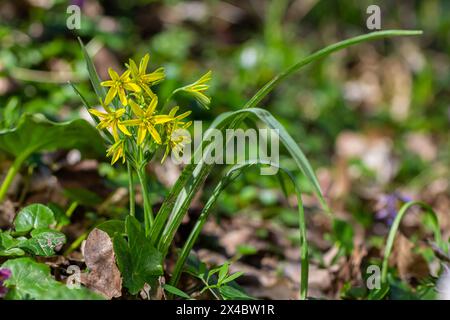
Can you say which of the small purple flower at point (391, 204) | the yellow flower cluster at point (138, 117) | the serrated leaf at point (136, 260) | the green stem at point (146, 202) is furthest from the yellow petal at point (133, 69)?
the small purple flower at point (391, 204)

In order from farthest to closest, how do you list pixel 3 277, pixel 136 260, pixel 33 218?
1. pixel 33 218
2. pixel 136 260
3. pixel 3 277

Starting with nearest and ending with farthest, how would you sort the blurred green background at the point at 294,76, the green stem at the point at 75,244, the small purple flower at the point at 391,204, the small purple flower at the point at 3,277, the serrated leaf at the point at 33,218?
the small purple flower at the point at 3,277, the serrated leaf at the point at 33,218, the green stem at the point at 75,244, the small purple flower at the point at 391,204, the blurred green background at the point at 294,76

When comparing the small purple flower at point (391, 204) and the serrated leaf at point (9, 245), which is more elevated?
the small purple flower at point (391, 204)

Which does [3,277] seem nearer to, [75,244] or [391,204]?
[75,244]

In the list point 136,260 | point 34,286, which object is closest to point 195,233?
point 136,260

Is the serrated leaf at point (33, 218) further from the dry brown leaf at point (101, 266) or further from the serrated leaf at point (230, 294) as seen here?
the serrated leaf at point (230, 294)

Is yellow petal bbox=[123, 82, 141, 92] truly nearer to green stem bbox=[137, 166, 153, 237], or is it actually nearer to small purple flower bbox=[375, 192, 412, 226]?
green stem bbox=[137, 166, 153, 237]
